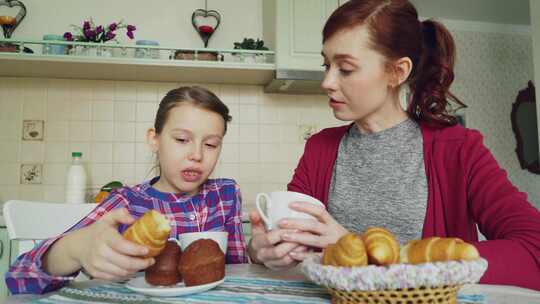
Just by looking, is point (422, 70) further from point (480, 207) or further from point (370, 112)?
point (480, 207)

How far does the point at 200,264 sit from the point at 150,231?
103 mm

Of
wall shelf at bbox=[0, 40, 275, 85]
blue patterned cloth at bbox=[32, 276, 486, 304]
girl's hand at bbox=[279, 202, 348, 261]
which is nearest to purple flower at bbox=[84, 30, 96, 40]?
wall shelf at bbox=[0, 40, 275, 85]

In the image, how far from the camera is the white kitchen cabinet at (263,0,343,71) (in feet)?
7.25

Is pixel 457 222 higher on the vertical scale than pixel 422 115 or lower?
lower

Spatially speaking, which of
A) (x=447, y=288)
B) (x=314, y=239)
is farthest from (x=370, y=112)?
(x=447, y=288)

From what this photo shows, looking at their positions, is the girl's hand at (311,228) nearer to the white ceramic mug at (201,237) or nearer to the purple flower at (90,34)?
the white ceramic mug at (201,237)

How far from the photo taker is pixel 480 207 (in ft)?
2.90

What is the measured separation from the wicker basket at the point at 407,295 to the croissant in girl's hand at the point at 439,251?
3 centimetres

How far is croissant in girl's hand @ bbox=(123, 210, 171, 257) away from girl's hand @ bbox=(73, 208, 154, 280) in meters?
0.01

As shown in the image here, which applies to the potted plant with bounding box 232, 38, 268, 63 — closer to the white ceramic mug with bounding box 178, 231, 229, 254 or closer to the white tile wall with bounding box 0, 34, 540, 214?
the white tile wall with bounding box 0, 34, 540, 214

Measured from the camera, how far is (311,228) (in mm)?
634

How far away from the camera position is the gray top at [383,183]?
999mm

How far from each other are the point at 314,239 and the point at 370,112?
1.64 ft

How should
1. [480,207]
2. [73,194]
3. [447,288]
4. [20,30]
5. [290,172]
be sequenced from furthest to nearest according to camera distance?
[290,172] → [20,30] → [73,194] → [480,207] → [447,288]
